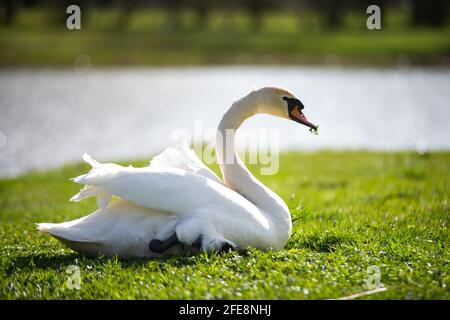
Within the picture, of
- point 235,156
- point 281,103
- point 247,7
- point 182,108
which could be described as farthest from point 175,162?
point 247,7

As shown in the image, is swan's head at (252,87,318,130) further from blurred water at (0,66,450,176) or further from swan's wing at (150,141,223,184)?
blurred water at (0,66,450,176)

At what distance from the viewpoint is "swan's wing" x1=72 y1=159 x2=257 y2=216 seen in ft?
19.5

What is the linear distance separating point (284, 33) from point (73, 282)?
57655mm

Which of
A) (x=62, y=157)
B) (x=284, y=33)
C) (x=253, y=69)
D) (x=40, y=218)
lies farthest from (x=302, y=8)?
(x=40, y=218)

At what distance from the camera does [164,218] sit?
6.07 meters

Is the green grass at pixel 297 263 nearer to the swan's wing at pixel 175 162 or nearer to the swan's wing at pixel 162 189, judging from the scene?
the swan's wing at pixel 162 189

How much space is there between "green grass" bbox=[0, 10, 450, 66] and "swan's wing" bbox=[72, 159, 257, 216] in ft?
143

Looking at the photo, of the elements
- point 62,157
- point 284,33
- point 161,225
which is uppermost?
point 284,33

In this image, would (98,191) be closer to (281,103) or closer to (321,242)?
(281,103)

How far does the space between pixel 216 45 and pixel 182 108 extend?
878 inches

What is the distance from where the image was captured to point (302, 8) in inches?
3337

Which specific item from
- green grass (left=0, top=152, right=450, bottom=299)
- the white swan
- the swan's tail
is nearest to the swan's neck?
the white swan

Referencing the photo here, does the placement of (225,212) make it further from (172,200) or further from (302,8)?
(302,8)
